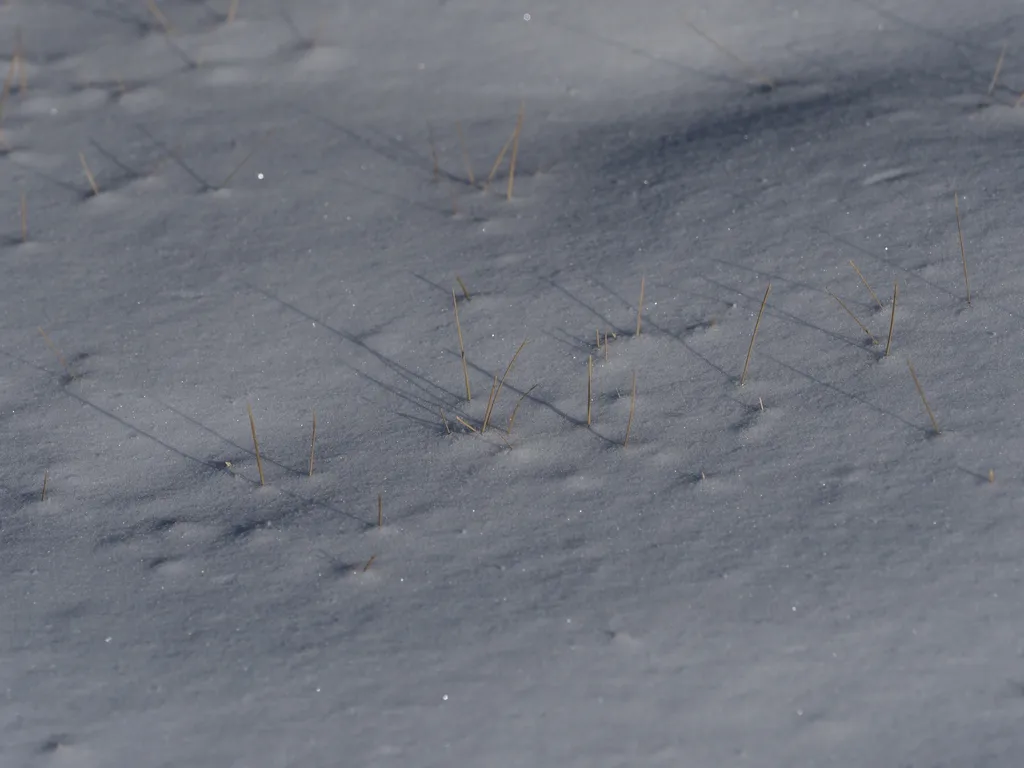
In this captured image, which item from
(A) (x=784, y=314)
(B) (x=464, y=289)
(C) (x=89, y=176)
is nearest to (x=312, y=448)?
(B) (x=464, y=289)

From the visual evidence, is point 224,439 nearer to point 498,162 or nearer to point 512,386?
point 512,386

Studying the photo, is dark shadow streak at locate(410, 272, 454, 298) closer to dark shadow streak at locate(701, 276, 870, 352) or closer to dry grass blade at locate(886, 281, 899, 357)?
dark shadow streak at locate(701, 276, 870, 352)

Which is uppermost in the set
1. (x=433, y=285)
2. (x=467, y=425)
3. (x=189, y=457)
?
(x=433, y=285)

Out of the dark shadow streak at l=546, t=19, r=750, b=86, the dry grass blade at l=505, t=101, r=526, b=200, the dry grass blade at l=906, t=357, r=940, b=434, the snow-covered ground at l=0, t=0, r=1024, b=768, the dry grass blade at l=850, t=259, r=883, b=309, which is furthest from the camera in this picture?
the dark shadow streak at l=546, t=19, r=750, b=86

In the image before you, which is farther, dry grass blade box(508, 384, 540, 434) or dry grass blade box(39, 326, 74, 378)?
dry grass blade box(39, 326, 74, 378)

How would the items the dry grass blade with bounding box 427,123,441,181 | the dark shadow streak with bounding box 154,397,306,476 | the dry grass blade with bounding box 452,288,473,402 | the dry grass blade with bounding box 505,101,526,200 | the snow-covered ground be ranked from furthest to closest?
the dry grass blade with bounding box 427,123,441,181 → the dry grass blade with bounding box 505,101,526,200 → the dry grass blade with bounding box 452,288,473,402 → the dark shadow streak with bounding box 154,397,306,476 → the snow-covered ground

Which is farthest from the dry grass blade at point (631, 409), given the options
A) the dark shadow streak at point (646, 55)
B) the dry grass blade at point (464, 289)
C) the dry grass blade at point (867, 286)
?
the dark shadow streak at point (646, 55)

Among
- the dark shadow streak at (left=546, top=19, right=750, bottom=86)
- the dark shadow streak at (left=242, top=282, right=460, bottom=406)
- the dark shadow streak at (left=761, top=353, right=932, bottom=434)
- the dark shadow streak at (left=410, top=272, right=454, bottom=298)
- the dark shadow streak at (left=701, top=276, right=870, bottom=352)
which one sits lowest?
the dark shadow streak at (left=242, top=282, right=460, bottom=406)

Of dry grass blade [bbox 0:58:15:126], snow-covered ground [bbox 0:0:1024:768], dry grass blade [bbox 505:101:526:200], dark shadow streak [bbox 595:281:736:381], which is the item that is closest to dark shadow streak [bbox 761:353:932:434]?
snow-covered ground [bbox 0:0:1024:768]
